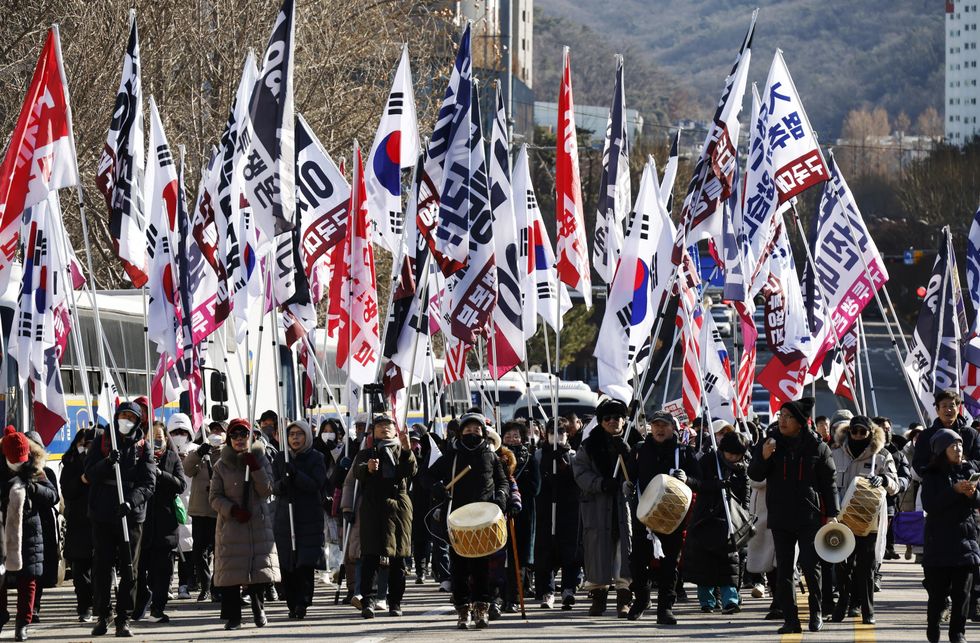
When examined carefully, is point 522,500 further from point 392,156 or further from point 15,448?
point 15,448

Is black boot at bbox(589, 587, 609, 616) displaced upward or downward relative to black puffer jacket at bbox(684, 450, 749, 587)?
downward

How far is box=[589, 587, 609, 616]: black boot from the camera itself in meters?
14.9

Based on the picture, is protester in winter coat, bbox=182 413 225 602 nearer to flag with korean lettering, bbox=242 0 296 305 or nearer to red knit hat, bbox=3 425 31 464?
flag with korean lettering, bbox=242 0 296 305

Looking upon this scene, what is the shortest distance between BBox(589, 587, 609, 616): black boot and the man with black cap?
6.15ft

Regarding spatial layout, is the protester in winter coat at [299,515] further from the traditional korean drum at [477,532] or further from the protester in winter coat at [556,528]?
the protester in winter coat at [556,528]

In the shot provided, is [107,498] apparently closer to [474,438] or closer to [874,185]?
[474,438]

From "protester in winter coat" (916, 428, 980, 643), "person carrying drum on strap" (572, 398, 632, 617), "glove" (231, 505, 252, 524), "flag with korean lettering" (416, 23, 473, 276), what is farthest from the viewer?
"flag with korean lettering" (416, 23, 473, 276)

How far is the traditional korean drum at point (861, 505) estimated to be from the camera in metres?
14.0

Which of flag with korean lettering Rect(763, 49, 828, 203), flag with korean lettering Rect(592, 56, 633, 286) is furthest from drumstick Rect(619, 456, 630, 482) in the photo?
flag with korean lettering Rect(592, 56, 633, 286)

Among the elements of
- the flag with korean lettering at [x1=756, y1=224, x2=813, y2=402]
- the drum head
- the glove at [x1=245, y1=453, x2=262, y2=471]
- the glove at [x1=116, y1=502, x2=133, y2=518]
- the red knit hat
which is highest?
the flag with korean lettering at [x1=756, y1=224, x2=813, y2=402]

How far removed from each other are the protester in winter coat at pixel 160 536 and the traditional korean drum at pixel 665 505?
377 centimetres

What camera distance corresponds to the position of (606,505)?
48.4ft

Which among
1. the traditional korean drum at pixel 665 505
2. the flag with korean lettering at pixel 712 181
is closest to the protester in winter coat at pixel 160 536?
the traditional korean drum at pixel 665 505

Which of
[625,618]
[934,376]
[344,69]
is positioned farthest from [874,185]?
[625,618]
